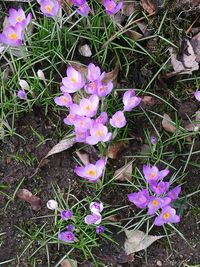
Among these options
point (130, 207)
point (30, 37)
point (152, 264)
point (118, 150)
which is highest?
point (30, 37)

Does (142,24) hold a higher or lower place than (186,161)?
higher

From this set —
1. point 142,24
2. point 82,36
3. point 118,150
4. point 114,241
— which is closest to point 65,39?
point 82,36

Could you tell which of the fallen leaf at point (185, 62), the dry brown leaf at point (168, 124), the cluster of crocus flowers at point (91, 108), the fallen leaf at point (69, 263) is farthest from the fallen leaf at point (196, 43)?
the fallen leaf at point (69, 263)

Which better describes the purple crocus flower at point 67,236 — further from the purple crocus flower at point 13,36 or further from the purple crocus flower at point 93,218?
the purple crocus flower at point 13,36

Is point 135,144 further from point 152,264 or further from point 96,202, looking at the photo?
point 152,264

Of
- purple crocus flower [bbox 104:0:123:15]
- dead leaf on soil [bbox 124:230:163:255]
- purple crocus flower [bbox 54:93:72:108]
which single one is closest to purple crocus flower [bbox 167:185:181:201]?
dead leaf on soil [bbox 124:230:163:255]

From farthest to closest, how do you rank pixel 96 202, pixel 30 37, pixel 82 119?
pixel 30 37
pixel 96 202
pixel 82 119

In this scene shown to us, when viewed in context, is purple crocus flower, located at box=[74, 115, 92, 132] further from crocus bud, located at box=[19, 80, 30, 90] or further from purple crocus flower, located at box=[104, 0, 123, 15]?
purple crocus flower, located at box=[104, 0, 123, 15]
